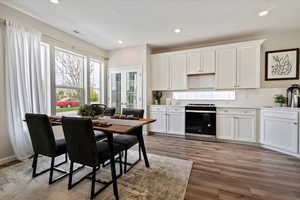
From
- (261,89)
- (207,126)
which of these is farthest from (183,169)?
(261,89)

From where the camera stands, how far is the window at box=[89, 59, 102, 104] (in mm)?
4289

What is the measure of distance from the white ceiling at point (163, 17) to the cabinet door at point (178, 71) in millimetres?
548

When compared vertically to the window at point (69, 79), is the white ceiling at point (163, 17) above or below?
above

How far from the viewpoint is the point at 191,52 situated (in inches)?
156

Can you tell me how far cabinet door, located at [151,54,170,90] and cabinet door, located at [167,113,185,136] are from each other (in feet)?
2.91

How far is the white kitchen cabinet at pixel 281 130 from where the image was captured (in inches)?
105

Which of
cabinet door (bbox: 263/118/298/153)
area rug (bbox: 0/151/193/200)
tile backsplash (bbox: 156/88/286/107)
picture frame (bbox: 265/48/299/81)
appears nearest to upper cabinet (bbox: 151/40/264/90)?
tile backsplash (bbox: 156/88/286/107)

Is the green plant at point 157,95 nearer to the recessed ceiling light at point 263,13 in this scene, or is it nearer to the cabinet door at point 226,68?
the cabinet door at point 226,68

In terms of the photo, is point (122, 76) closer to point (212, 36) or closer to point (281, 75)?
point (212, 36)

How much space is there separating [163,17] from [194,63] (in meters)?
1.65

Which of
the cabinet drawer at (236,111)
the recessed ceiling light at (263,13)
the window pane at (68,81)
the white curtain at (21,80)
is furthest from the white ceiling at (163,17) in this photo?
the cabinet drawer at (236,111)

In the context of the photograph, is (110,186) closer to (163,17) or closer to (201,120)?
(201,120)

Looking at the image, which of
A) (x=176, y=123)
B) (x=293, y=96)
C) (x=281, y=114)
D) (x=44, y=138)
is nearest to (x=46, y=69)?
(x=44, y=138)

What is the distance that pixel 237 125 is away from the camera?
11.2ft
